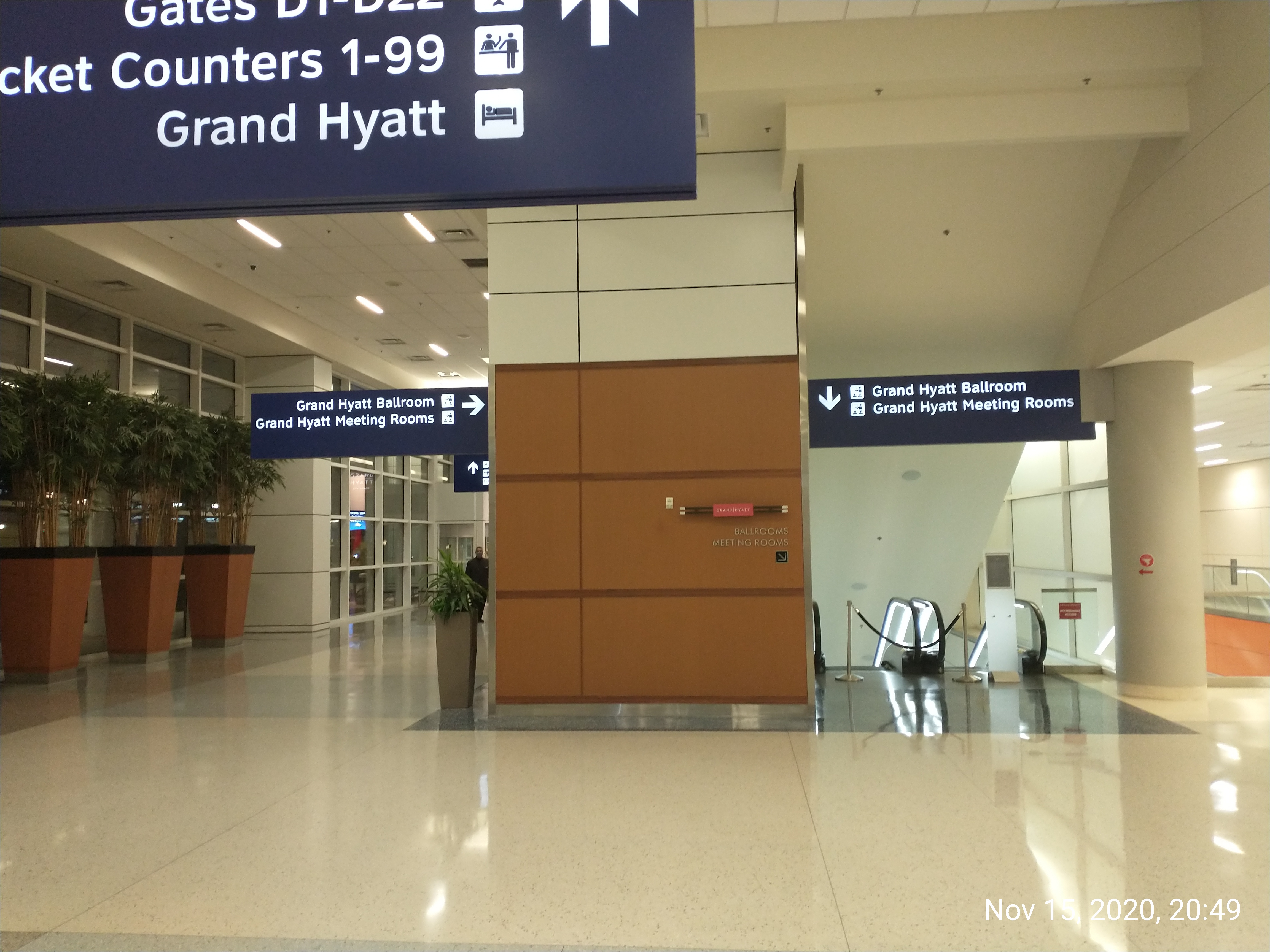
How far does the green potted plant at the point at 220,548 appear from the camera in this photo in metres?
13.2

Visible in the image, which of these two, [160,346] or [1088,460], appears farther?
[160,346]

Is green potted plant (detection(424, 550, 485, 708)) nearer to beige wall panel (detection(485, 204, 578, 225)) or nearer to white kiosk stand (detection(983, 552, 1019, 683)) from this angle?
beige wall panel (detection(485, 204, 578, 225))

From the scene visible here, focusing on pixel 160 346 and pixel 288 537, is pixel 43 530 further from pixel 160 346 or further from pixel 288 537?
pixel 288 537

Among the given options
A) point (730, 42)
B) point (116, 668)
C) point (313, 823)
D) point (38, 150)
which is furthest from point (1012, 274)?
point (116, 668)

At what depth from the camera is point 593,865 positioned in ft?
13.2

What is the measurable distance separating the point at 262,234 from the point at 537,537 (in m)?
5.45

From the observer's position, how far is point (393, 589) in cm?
2016

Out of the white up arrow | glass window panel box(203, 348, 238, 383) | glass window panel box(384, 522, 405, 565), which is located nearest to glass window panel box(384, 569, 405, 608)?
glass window panel box(384, 522, 405, 565)

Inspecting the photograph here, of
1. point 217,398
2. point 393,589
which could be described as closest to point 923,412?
point 217,398

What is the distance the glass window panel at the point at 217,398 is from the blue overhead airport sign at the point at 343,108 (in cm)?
1290

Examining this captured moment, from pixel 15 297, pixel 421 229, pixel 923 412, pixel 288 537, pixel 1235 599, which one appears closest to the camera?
pixel 923 412

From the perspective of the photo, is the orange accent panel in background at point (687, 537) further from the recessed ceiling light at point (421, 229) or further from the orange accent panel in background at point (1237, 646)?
the orange accent panel in background at point (1237, 646)

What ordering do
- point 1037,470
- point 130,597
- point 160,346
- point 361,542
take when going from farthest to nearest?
point 361,542 < point 160,346 < point 1037,470 < point 130,597

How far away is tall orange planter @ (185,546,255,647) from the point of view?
1320cm
